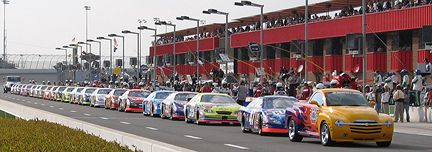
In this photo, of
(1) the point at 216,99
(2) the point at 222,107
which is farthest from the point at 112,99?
(2) the point at 222,107

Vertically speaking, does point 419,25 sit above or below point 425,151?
above

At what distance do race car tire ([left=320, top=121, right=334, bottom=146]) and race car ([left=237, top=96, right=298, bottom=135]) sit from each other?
379cm

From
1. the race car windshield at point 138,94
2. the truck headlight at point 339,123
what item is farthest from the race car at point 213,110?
the race car windshield at point 138,94

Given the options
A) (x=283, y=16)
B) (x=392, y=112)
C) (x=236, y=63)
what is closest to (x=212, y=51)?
(x=236, y=63)

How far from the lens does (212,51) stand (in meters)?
70.6

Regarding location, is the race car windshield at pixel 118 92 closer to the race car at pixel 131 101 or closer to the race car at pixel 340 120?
the race car at pixel 131 101

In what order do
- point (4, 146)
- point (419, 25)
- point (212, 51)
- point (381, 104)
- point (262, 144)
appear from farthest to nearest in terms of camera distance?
point (212, 51) → point (419, 25) → point (381, 104) → point (262, 144) → point (4, 146)

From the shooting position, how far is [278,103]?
72.8ft

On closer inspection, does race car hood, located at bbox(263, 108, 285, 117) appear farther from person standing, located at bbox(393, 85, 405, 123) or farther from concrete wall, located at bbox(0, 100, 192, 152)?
person standing, located at bbox(393, 85, 405, 123)

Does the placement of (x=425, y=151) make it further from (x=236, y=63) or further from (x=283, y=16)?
(x=236, y=63)

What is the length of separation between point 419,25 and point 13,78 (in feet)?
255

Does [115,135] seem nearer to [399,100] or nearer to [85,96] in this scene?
[399,100]

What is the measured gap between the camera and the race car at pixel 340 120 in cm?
1661

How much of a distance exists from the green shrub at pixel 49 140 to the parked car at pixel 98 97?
26.1 metres
